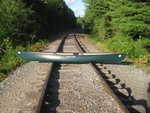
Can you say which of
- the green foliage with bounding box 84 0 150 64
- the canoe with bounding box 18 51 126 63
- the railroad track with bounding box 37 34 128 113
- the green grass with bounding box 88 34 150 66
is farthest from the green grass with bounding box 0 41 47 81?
the green foliage with bounding box 84 0 150 64

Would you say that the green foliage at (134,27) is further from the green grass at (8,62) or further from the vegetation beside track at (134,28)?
the green grass at (8,62)

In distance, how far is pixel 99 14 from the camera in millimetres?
31875

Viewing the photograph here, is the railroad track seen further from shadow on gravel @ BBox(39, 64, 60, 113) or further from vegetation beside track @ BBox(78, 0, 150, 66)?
vegetation beside track @ BBox(78, 0, 150, 66)

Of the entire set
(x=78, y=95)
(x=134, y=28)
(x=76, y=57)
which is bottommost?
(x=78, y=95)

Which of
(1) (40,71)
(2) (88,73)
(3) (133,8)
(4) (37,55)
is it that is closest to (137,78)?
(2) (88,73)

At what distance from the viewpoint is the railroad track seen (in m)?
6.12

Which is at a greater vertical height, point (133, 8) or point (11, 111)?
point (133, 8)

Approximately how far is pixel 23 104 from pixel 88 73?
4.15 m

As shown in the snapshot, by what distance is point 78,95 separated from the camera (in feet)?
23.8

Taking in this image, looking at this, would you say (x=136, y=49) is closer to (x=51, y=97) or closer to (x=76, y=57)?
(x=76, y=57)

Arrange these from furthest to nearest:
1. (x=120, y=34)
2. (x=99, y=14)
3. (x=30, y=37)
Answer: (x=99, y=14) < (x=30, y=37) < (x=120, y=34)

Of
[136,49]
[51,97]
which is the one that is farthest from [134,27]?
[51,97]

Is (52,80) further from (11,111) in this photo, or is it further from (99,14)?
(99,14)

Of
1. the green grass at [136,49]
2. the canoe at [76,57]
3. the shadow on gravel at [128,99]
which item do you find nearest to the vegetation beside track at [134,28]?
the green grass at [136,49]
